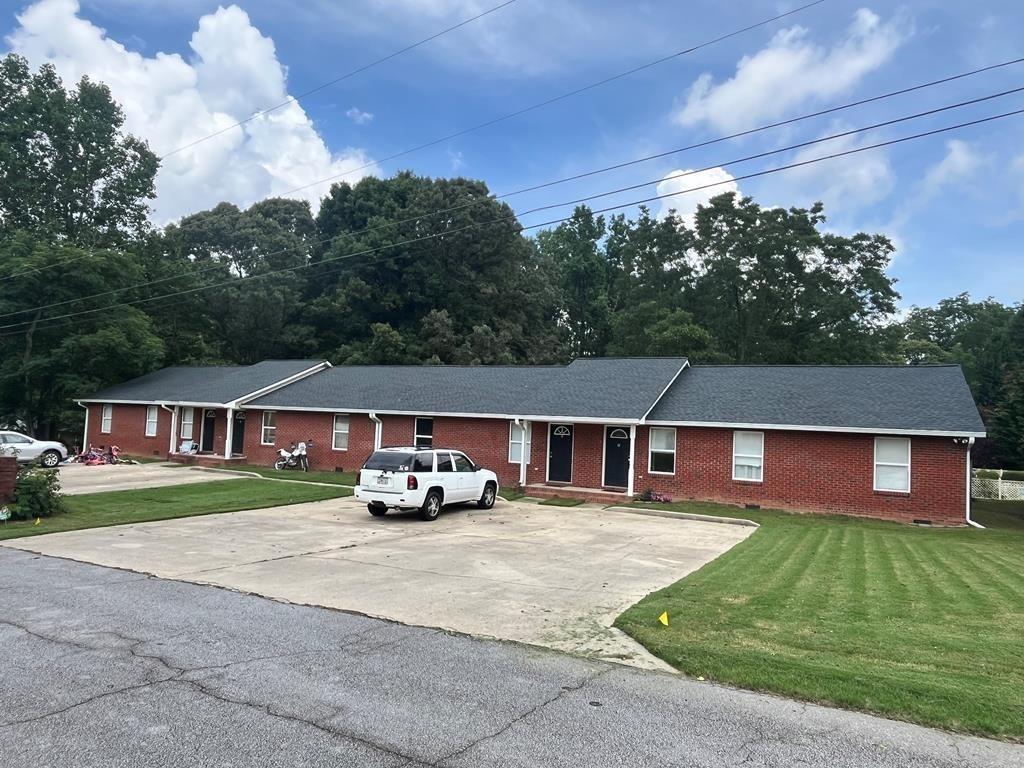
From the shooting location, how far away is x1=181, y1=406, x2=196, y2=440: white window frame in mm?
32250

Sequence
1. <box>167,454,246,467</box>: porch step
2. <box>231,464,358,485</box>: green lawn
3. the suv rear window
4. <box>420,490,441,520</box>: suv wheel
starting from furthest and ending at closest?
<box>167,454,246,467</box>: porch step
<box>231,464,358,485</box>: green lawn
<box>420,490,441,520</box>: suv wheel
the suv rear window

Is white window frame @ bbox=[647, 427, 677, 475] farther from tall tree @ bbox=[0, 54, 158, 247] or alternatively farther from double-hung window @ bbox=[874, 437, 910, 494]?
tall tree @ bbox=[0, 54, 158, 247]

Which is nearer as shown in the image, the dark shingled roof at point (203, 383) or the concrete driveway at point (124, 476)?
the concrete driveway at point (124, 476)

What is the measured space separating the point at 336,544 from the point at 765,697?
913 centimetres

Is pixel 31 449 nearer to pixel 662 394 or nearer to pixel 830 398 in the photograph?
pixel 662 394

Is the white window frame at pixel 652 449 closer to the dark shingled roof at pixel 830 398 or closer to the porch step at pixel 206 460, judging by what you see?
the dark shingled roof at pixel 830 398

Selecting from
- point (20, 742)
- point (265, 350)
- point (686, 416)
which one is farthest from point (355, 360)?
point (20, 742)

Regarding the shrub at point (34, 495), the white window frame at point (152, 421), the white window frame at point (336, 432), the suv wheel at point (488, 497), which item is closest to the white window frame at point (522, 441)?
the suv wheel at point (488, 497)

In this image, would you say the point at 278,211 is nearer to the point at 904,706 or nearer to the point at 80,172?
the point at 80,172

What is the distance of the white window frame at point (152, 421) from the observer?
109 ft

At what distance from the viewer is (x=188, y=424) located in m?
32.3

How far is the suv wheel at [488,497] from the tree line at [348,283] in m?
18.9

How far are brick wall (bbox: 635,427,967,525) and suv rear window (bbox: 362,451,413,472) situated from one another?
27.7 feet

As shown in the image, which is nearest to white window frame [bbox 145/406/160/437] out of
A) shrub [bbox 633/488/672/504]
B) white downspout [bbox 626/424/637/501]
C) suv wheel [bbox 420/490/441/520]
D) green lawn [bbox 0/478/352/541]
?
green lawn [bbox 0/478/352/541]
